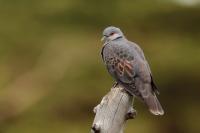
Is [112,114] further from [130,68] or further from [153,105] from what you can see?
[130,68]

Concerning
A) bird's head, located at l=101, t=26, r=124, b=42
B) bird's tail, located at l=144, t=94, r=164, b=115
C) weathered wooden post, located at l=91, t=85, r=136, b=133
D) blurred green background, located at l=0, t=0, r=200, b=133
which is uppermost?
blurred green background, located at l=0, t=0, r=200, b=133

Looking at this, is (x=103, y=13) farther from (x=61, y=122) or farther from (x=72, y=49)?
(x=61, y=122)

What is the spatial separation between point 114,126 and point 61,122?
447cm

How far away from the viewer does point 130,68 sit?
228 inches

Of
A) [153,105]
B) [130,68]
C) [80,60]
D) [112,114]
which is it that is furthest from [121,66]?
[80,60]

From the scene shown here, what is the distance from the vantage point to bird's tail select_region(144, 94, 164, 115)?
A: 5.50 m

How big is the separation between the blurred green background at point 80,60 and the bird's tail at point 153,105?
376 centimetres

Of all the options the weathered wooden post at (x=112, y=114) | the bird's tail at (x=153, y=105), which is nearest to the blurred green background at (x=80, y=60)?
the bird's tail at (x=153, y=105)

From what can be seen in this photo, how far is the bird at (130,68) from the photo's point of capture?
5.56m

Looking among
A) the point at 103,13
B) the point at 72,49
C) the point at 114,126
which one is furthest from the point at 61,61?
the point at 114,126

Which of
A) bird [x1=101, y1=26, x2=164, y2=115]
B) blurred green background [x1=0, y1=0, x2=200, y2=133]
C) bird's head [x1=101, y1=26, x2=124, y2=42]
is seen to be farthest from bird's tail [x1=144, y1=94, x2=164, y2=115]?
blurred green background [x1=0, y1=0, x2=200, y2=133]

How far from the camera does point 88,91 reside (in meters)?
9.74

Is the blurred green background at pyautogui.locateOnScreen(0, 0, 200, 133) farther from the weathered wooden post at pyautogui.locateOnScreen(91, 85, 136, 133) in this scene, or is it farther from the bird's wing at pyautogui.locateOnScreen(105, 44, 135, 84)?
the weathered wooden post at pyautogui.locateOnScreen(91, 85, 136, 133)

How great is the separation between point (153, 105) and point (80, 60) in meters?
4.49
